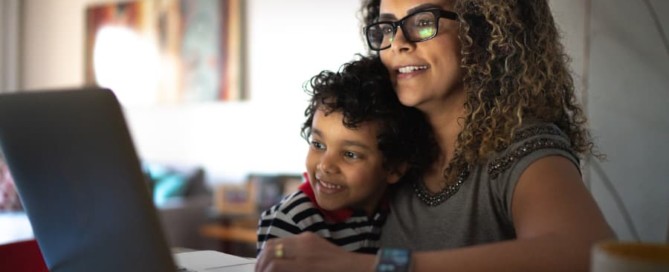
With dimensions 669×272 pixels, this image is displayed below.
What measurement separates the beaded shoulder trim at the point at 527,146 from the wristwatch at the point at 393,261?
33 cm

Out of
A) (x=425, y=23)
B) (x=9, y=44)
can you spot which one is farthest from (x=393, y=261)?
(x=9, y=44)

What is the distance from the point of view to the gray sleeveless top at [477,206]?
110 centimetres

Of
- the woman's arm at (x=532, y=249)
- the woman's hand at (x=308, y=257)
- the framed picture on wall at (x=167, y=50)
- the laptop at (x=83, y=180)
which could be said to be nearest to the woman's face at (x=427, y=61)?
the woman's arm at (x=532, y=249)

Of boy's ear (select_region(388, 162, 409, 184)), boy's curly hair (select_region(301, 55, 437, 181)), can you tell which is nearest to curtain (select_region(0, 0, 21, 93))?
boy's curly hair (select_region(301, 55, 437, 181))

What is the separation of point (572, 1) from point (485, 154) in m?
0.73

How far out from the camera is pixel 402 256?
88 centimetres

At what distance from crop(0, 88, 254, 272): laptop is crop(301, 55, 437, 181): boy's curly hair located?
619mm

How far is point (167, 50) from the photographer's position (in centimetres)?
534

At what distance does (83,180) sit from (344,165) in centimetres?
64

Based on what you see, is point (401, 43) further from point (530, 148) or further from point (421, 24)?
point (530, 148)

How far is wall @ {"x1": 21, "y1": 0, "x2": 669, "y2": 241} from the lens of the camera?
1.56 m

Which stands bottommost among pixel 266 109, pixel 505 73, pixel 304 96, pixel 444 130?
pixel 266 109

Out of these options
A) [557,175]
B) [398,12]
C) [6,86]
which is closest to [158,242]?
[557,175]

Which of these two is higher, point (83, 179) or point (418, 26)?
point (418, 26)
